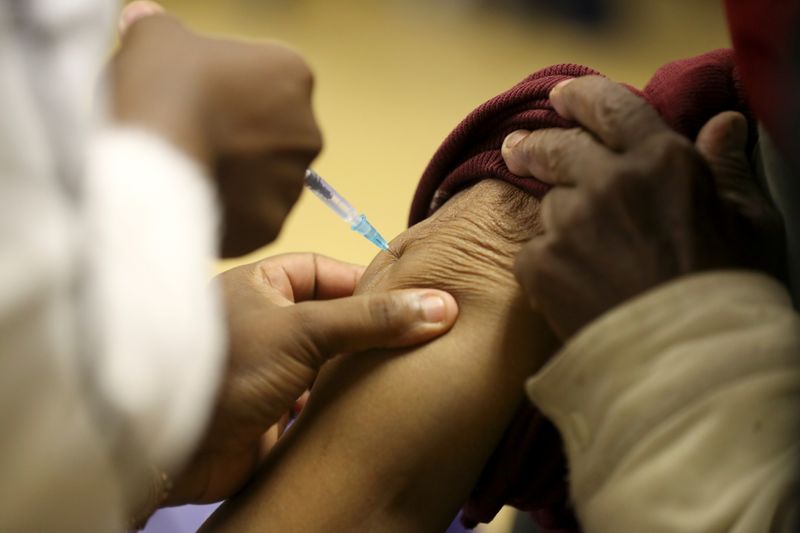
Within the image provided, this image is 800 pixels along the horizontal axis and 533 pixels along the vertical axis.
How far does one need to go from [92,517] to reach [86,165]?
0.25 meters

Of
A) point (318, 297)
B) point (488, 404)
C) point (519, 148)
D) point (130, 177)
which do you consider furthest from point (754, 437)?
point (318, 297)

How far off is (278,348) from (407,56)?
3.70ft

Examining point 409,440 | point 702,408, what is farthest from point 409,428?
point 702,408

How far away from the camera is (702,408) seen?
0.49 m

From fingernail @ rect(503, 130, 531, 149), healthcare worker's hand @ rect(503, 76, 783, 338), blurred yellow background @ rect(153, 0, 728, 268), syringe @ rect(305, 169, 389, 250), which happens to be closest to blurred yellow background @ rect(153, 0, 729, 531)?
blurred yellow background @ rect(153, 0, 728, 268)

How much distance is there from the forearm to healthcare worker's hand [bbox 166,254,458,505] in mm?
31

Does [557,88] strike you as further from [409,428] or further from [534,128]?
[409,428]

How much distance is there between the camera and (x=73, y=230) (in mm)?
445

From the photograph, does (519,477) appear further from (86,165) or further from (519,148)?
(86,165)

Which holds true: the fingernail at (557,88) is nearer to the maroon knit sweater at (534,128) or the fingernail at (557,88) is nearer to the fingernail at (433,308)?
the maroon knit sweater at (534,128)

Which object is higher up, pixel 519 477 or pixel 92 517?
pixel 92 517

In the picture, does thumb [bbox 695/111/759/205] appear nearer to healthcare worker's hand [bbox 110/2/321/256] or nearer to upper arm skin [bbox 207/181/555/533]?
upper arm skin [bbox 207/181/555/533]

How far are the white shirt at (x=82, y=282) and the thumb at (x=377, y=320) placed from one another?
172 millimetres

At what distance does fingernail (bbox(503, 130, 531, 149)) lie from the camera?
2.42 ft
